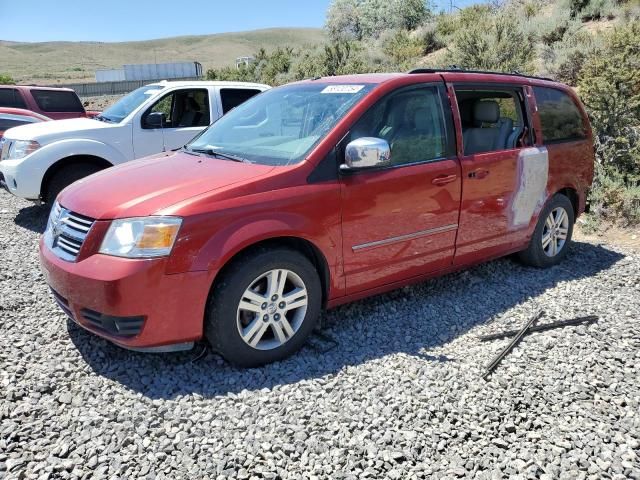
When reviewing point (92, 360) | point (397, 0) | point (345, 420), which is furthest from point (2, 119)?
point (397, 0)

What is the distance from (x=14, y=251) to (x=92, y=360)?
2976 mm

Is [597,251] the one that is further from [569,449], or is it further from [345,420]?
[345,420]

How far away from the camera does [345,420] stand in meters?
2.90

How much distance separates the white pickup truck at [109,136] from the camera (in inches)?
264

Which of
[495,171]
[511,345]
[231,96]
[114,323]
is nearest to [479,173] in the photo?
[495,171]

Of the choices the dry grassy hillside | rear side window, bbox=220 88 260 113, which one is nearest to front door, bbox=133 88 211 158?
rear side window, bbox=220 88 260 113

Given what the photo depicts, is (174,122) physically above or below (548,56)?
below

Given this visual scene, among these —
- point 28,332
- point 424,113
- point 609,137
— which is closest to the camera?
point 28,332

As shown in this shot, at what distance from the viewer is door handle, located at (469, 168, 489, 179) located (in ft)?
14.2

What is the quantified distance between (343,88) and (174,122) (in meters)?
4.31

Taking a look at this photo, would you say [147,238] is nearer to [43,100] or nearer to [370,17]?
[43,100]

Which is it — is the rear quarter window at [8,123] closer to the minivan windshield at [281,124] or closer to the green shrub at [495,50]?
the minivan windshield at [281,124]

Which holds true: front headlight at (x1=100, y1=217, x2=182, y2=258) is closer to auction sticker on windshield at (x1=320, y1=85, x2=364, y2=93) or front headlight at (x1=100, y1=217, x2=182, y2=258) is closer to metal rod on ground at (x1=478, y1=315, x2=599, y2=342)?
auction sticker on windshield at (x1=320, y1=85, x2=364, y2=93)

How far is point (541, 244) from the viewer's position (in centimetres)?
527
